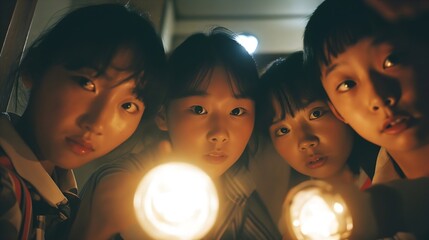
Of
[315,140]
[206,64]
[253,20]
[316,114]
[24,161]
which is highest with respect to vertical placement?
[253,20]

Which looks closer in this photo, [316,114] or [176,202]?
[176,202]

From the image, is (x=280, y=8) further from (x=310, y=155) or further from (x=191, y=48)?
(x=310, y=155)

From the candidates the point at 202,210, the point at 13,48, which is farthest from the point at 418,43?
the point at 13,48

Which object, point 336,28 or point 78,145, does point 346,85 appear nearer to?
point 336,28

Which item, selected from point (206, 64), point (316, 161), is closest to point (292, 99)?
point (316, 161)

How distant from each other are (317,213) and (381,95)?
1.18 feet

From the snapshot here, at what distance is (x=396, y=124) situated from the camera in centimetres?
91

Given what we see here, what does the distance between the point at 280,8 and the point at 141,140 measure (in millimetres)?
1617

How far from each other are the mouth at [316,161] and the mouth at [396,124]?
274 mm

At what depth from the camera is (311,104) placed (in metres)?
1.19

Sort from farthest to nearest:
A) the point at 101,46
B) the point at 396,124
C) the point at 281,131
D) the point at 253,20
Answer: the point at 253,20 → the point at 281,131 → the point at 101,46 → the point at 396,124

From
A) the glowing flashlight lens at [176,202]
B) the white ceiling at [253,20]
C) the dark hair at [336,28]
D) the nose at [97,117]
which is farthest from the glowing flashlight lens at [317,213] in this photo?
the white ceiling at [253,20]

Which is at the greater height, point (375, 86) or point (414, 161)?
point (375, 86)

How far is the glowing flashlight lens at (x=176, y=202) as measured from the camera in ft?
2.63
